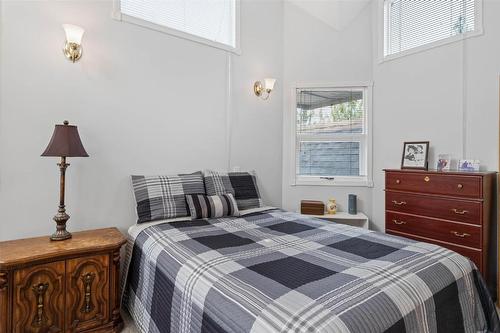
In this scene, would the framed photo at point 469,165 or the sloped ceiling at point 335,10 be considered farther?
the sloped ceiling at point 335,10

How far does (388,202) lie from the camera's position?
2891 millimetres

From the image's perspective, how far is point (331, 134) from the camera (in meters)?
3.58

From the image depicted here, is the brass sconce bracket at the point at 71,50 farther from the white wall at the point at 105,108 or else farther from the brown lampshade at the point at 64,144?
the brown lampshade at the point at 64,144

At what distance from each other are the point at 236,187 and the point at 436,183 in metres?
1.89

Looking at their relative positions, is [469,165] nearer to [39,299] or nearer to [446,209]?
[446,209]

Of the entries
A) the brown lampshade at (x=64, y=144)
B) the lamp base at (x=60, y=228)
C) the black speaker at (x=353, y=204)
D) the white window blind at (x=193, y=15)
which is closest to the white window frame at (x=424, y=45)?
the black speaker at (x=353, y=204)

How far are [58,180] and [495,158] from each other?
12.4 ft

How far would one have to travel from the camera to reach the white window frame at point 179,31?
2406 mm

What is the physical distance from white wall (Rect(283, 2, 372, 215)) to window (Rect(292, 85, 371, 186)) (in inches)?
4.1

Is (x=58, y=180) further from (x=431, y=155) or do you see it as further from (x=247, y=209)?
(x=431, y=155)

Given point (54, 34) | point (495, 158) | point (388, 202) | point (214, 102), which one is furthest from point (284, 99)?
point (54, 34)

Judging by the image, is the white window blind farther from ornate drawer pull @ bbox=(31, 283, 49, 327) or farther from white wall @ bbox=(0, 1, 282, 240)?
ornate drawer pull @ bbox=(31, 283, 49, 327)

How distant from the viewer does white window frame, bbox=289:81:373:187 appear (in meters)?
3.46

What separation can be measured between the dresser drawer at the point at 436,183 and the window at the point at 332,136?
0.67 m
